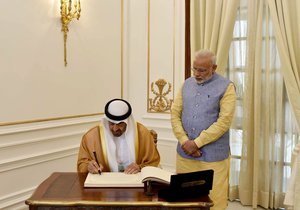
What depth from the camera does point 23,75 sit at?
3568mm

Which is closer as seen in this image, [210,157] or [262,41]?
[210,157]

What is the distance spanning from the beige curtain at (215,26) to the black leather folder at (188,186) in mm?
2405

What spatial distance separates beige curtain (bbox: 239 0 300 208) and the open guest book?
218 centimetres

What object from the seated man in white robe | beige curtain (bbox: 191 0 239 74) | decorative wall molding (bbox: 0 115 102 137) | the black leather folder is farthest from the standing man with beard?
decorative wall molding (bbox: 0 115 102 137)

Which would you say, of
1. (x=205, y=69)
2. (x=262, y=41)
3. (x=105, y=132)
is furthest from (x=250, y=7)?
(x=105, y=132)

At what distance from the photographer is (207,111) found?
304 cm

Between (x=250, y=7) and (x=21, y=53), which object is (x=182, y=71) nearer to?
(x=250, y=7)

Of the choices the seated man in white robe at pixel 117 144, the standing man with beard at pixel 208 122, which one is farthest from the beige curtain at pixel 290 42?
the seated man in white robe at pixel 117 144

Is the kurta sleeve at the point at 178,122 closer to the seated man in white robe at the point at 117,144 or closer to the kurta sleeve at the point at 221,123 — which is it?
the kurta sleeve at the point at 221,123

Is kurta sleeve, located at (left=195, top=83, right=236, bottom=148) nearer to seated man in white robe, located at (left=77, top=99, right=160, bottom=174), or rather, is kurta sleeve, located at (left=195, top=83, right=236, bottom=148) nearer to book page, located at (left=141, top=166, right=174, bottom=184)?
seated man in white robe, located at (left=77, top=99, right=160, bottom=174)

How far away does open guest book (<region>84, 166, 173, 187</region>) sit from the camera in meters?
2.06

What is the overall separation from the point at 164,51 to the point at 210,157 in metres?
2.09

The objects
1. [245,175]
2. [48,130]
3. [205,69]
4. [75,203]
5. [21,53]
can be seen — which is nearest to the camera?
[75,203]

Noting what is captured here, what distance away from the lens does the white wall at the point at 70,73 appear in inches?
137
